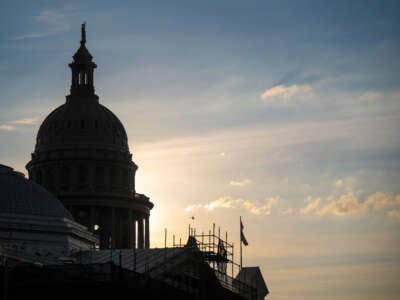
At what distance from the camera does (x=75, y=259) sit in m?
155

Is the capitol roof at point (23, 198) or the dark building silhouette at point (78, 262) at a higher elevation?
the capitol roof at point (23, 198)

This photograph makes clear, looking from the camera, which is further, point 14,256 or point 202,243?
point 202,243

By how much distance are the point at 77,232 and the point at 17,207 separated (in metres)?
8.19

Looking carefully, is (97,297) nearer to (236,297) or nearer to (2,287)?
(2,287)

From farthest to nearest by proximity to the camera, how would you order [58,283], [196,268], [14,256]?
1. [196,268]
2. [14,256]
3. [58,283]

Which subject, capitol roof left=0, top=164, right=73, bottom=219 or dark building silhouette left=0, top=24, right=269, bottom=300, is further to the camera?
capitol roof left=0, top=164, right=73, bottom=219

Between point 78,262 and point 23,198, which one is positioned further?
point 23,198

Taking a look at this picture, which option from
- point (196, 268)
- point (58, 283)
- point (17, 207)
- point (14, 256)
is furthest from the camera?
point (17, 207)

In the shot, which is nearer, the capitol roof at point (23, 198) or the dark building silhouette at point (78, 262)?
the dark building silhouette at point (78, 262)

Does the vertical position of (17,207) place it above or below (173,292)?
above

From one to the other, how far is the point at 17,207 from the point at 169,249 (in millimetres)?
22702

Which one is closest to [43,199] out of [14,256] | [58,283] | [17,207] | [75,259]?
[17,207]

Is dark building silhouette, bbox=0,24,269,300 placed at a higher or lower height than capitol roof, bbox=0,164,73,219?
lower

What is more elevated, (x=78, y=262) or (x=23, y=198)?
(x=23, y=198)
